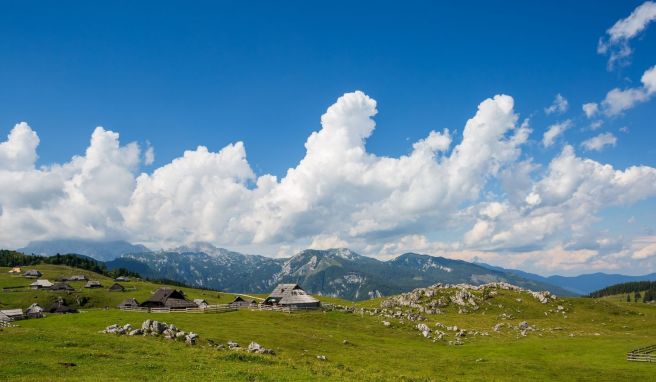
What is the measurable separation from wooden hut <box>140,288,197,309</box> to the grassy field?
79.6 feet

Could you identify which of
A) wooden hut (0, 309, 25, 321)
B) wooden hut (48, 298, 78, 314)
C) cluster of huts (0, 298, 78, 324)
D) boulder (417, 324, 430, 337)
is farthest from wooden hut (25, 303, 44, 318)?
boulder (417, 324, 430, 337)

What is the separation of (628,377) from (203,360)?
166ft

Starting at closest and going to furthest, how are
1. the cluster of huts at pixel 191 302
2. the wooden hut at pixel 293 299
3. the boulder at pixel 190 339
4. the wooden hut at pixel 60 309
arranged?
the boulder at pixel 190 339
the cluster of huts at pixel 191 302
the wooden hut at pixel 293 299
the wooden hut at pixel 60 309

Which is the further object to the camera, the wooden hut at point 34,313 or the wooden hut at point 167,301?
the wooden hut at point 34,313

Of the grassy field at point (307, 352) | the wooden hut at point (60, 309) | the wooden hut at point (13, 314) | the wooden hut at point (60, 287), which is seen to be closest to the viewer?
the grassy field at point (307, 352)

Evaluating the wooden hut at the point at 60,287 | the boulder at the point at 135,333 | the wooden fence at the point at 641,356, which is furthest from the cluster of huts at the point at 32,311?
the wooden fence at the point at 641,356

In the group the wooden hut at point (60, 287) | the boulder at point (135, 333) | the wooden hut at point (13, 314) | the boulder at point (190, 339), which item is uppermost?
the boulder at point (135, 333)

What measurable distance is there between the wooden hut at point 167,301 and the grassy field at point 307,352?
24266mm

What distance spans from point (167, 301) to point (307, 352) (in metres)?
65.4

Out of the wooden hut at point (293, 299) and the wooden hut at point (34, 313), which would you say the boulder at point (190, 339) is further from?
the wooden hut at point (34, 313)

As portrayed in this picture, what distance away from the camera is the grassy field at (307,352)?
3212cm

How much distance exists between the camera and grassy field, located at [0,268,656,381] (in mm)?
32125

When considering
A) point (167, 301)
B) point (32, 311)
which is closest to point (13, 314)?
point (32, 311)

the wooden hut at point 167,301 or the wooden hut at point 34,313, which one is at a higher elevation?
the wooden hut at point 167,301
